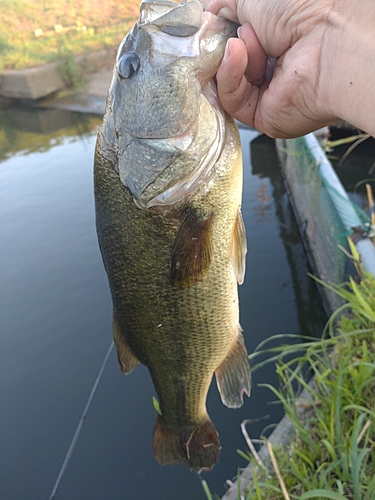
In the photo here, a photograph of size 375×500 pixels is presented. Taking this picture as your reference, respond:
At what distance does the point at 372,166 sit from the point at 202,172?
5789mm

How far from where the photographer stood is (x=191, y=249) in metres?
1.36

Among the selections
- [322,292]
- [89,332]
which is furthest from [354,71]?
[89,332]

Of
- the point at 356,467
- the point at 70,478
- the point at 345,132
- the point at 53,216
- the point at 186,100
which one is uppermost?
the point at 345,132

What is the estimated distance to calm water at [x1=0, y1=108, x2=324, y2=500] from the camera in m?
3.20

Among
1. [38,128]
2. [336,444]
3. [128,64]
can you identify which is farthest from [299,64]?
[38,128]

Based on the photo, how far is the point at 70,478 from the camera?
3.21 meters

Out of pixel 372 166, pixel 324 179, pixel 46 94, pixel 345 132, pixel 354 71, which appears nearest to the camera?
pixel 354 71

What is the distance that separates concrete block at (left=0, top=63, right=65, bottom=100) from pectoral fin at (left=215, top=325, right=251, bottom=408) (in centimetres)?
1440

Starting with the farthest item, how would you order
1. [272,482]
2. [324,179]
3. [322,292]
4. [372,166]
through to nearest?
[372,166] < [322,292] < [324,179] < [272,482]

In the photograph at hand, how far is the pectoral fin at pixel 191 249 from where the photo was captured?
1.35 m

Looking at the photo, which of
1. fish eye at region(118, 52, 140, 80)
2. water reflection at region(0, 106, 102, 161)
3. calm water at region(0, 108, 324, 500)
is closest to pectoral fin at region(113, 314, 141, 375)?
fish eye at region(118, 52, 140, 80)

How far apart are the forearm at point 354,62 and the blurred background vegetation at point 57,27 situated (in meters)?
16.1

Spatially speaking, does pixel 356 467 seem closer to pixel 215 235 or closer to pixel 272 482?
pixel 272 482

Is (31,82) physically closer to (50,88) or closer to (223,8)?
(50,88)
